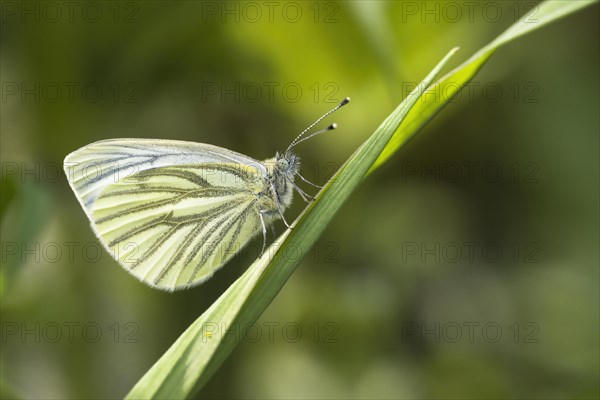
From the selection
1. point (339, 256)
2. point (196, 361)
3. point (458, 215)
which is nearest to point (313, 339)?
point (339, 256)

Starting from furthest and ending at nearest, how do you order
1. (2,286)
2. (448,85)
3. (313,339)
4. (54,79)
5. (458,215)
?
(458,215)
(313,339)
(54,79)
(2,286)
(448,85)

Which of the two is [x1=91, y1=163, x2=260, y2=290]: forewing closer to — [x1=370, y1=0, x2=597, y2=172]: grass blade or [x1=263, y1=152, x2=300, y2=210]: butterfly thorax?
[x1=263, y1=152, x2=300, y2=210]: butterfly thorax

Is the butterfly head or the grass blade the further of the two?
the butterfly head

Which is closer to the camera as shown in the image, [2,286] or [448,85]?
[448,85]

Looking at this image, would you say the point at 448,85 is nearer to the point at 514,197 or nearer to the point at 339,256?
the point at 339,256

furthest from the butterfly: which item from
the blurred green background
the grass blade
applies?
the grass blade

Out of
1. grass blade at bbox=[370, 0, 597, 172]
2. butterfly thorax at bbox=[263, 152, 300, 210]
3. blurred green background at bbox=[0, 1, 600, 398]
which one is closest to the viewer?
grass blade at bbox=[370, 0, 597, 172]
